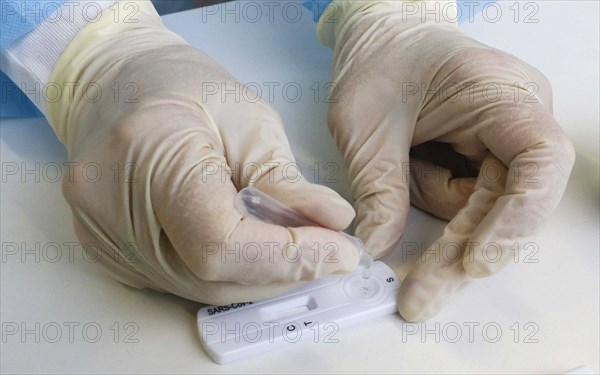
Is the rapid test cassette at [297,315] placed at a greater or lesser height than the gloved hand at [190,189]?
lesser

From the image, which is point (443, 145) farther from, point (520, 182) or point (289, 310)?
point (289, 310)

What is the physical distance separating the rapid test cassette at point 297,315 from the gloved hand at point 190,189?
0.07 ft

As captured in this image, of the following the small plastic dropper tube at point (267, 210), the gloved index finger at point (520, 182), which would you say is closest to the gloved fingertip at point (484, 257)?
the gloved index finger at point (520, 182)

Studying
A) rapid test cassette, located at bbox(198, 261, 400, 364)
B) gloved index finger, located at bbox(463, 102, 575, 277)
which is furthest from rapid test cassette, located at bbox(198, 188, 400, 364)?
gloved index finger, located at bbox(463, 102, 575, 277)

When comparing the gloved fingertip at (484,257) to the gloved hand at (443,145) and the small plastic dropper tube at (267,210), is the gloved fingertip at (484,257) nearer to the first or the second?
the gloved hand at (443,145)

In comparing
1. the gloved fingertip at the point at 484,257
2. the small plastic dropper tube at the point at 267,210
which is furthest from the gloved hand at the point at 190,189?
the gloved fingertip at the point at 484,257

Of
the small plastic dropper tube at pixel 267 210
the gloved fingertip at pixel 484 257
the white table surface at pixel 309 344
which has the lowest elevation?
the white table surface at pixel 309 344

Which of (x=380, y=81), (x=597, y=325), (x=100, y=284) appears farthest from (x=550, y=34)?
(x=100, y=284)

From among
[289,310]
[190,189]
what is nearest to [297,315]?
[289,310]

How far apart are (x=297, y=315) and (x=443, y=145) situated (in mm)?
304

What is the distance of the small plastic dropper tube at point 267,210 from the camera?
70 cm

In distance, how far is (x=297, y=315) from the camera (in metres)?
0.72

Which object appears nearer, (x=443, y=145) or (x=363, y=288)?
(x=363, y=288)

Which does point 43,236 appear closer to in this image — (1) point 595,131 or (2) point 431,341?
(2) point 431,341
